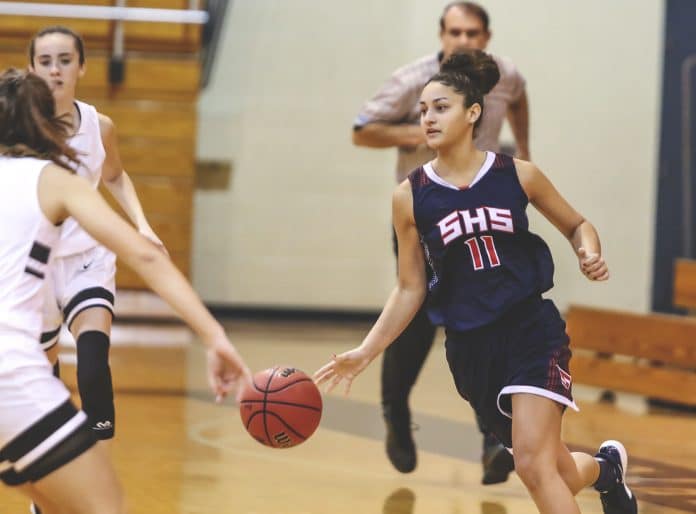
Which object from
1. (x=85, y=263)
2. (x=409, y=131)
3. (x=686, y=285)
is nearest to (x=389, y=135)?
(x=409, y=131)

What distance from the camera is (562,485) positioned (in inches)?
146

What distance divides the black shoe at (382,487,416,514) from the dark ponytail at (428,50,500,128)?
1578 mm

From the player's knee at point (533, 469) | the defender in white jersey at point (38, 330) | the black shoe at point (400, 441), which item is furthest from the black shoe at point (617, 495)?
the defender in white jersey at point (38, 330)

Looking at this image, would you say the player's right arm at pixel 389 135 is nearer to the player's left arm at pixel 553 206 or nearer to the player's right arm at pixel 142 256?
the player's left arm at pixel 553 206

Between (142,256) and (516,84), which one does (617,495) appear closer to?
(516,84)

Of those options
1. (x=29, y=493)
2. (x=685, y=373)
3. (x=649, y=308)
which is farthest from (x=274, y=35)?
(x=29, y=493)

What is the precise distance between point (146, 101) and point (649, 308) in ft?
15.4

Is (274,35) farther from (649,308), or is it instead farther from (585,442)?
(585,442)

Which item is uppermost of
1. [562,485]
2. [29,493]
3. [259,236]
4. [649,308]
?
[29,493]

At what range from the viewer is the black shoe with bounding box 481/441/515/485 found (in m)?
5.22

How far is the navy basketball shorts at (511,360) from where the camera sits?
3814mm

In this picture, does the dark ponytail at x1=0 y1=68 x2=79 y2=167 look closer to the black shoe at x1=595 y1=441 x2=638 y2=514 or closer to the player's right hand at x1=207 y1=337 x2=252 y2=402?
the player's right hand at x1=207 y1=337 x2=252 y2=402

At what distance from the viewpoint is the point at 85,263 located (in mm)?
4395

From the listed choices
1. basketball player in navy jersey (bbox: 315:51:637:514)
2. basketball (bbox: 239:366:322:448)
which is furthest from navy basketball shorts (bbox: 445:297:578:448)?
basketball (bbox: 239:366:322:448)
